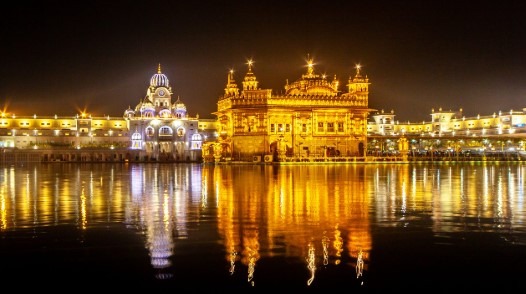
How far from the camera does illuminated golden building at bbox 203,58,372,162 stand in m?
64.8

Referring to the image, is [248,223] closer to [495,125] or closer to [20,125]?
[20,125]

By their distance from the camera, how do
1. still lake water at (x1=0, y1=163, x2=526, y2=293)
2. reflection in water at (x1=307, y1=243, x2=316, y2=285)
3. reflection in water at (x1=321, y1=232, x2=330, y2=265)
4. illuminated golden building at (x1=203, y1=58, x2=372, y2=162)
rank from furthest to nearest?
illuminated golden building at (x1=203, y1=58, x2=372, y2=162)
reflection in water at (x1=321, y1=232, x2=330, y2=265)
reflection in water at (x1=307, y1=243, x2=316, y2=285)
still lake water at (x1=0, y1=163, x2=526, y2=293)

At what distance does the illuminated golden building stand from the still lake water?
45373 millimetres

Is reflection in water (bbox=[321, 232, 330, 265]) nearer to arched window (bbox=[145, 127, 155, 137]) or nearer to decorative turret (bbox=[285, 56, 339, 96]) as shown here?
decorative turret (bbox=[285, 56, 339, 96])

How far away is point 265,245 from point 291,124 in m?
56.0

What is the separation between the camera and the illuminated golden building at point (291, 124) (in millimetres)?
64750

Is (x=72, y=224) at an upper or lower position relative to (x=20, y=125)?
lower

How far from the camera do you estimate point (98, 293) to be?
7.54m

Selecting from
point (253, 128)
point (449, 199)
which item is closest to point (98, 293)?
point (449, 199)

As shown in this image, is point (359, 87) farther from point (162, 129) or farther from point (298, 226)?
point (298, 226)

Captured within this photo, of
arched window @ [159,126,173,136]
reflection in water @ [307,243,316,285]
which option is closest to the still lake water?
reflection in water @ [307,243,316,285]

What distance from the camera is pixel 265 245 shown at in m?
10.3

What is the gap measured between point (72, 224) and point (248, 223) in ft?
12.8

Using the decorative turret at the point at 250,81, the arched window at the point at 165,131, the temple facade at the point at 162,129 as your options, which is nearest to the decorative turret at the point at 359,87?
the decorative turret at the point at 250,81
